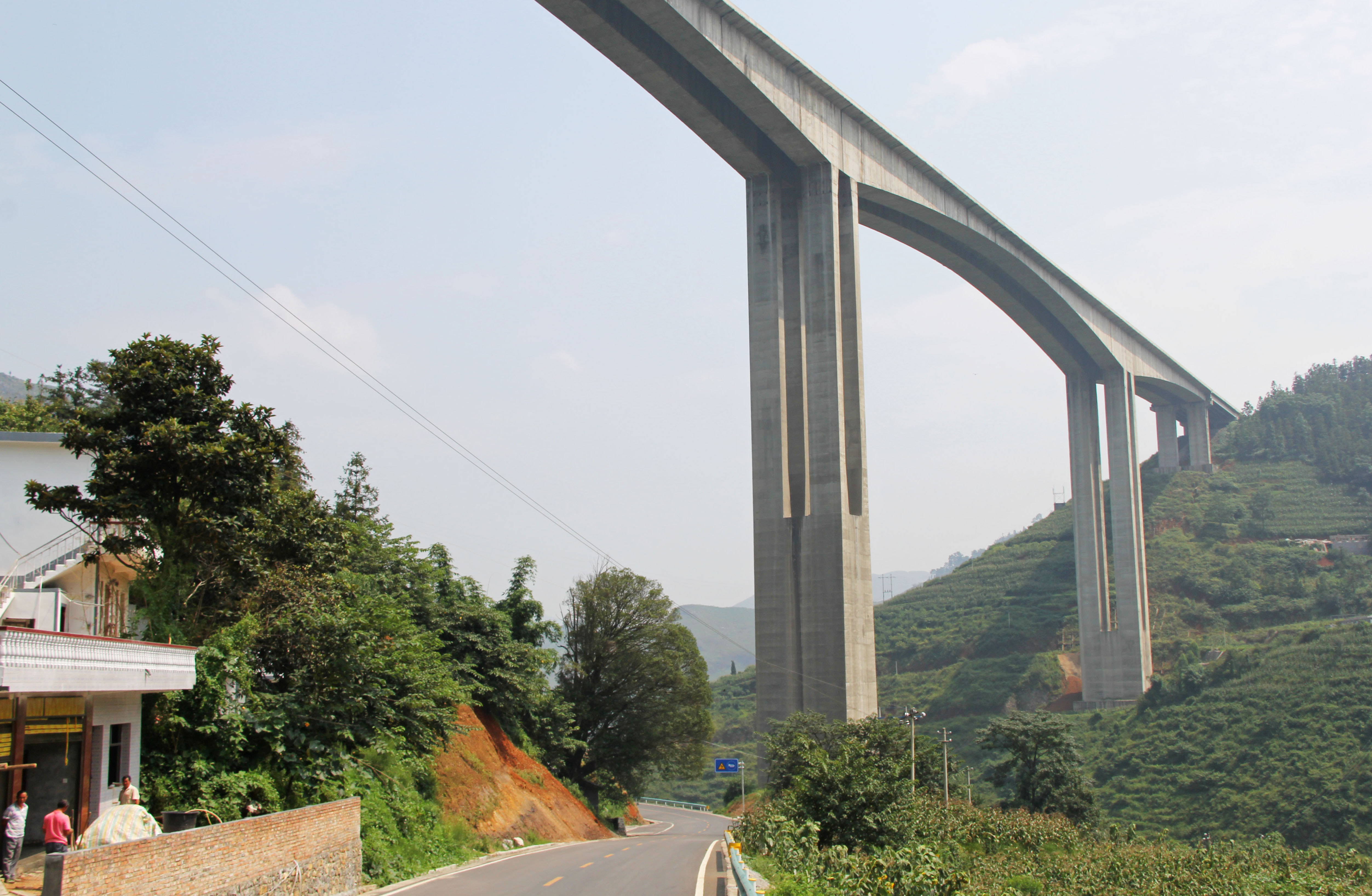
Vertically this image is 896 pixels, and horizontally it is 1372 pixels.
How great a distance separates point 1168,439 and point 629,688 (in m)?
80.1

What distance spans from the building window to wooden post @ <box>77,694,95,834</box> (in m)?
0.69

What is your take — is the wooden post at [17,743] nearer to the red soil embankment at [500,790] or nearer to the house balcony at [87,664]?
the house balcony at [87,664]

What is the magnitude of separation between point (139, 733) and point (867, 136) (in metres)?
42.5

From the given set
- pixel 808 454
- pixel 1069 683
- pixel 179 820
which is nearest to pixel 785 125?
pixel 808 454

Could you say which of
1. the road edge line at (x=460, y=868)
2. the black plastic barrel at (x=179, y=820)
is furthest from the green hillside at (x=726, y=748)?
the black plastic barrel at (x=179, y=820)

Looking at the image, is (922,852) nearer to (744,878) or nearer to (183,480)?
(744,878)

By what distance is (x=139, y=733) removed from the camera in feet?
55.8

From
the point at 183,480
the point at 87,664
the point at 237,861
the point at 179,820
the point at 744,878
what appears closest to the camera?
the point at 237,861

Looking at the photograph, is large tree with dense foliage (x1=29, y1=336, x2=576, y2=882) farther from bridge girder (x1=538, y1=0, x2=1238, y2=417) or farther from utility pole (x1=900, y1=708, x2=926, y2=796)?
bridge girder (x1=538, y1=0, x2=1238, y2=417)

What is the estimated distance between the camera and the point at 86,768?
15.4 metres

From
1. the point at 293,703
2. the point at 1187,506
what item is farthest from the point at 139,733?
the point at 1187,506

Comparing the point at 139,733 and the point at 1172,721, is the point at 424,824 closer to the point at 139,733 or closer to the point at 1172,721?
the point at 139,733

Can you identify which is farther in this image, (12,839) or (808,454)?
(808,454)

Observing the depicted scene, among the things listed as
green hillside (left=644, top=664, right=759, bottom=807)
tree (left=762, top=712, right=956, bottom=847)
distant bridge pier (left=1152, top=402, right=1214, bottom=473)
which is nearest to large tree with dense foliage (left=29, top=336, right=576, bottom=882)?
tree (left=762, top=712, right=956, bottom=847)
